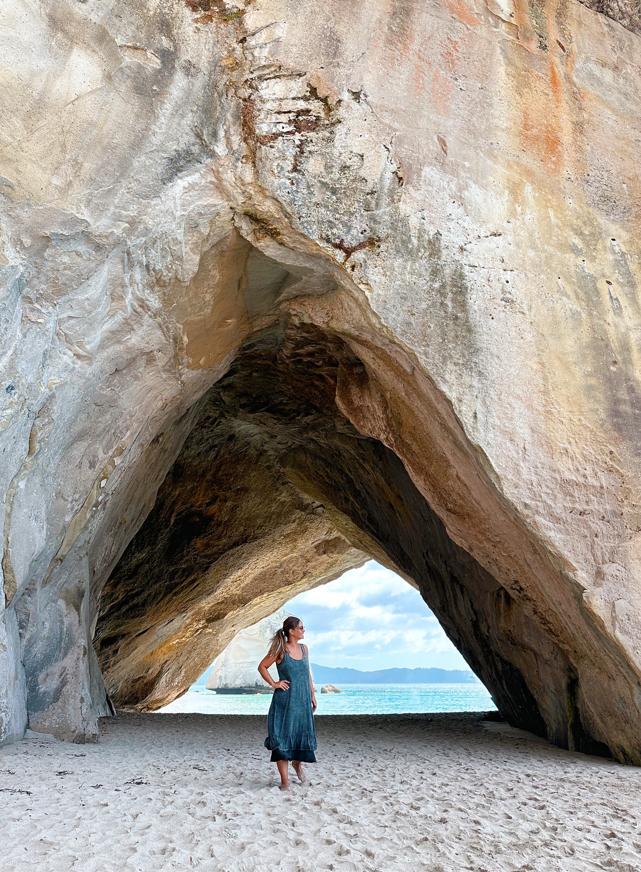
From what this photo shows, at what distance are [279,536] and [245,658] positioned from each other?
132 feet

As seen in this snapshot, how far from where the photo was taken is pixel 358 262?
5996 millimetres

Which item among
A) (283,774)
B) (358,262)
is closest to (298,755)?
(283,774)

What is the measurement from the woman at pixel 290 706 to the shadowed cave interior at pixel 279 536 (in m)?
3.21

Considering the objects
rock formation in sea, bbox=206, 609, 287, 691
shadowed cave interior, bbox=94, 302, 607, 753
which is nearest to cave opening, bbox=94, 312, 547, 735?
shadowed cave interior, bbox=94, 302, 607, 753

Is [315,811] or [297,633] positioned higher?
[297,633]

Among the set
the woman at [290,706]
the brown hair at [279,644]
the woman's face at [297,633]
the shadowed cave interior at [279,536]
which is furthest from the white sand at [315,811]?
the shadowed cave interior at [279,536]

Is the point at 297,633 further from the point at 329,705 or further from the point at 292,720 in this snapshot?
the point at 329,705

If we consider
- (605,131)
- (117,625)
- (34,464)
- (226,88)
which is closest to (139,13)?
(226,88)

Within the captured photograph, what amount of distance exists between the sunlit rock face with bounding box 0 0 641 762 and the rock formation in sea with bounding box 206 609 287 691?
134ft

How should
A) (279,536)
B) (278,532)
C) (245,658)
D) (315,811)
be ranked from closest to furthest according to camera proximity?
1. (315,811)
2. (278,532)
3. (279,536)
4. (245,658)

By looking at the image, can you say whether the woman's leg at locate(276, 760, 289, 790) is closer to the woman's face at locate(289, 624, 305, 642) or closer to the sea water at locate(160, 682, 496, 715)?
the woman's face at locate(289, 624, 305, 642)

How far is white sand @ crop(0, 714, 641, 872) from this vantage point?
309 cm

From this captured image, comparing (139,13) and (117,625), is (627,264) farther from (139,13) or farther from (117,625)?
(117,625)

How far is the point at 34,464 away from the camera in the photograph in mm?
5660
